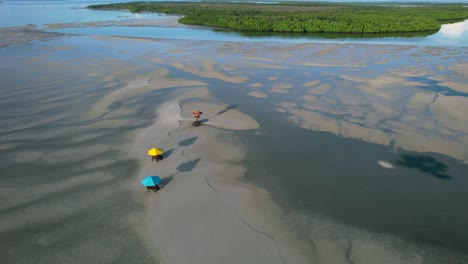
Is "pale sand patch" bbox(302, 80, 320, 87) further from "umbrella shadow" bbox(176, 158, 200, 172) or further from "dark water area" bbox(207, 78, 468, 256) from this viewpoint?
"umbrella shadow" bbox(176, 158, 200, 172)

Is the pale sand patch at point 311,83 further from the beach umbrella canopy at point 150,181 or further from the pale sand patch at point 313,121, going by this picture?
the beach umbrella canopy at point 150,181

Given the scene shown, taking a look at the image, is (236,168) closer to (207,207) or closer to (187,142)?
(207,207)

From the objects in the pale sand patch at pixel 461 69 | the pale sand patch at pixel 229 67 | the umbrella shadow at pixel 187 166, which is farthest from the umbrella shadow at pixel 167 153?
the pale sand patch at pixel 461 69

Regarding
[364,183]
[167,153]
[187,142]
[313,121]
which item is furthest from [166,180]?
[313,121]

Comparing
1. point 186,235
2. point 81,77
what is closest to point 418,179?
point 186,235

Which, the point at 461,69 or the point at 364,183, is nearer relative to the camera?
the point at 364,183

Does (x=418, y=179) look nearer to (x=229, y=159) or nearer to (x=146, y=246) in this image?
(x=229, y=159)

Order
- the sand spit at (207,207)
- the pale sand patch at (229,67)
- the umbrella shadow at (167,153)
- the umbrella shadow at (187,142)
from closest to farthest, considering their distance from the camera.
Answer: the sand spit at (207,207) → the umbrella shadow at (167,153) → the umbrella shadow at (187,142) → the pale sand patch at (229,67)

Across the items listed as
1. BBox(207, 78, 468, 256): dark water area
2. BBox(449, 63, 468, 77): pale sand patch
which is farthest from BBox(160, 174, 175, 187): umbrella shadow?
BBox(449, 63, 468, 77): pale sand patch
